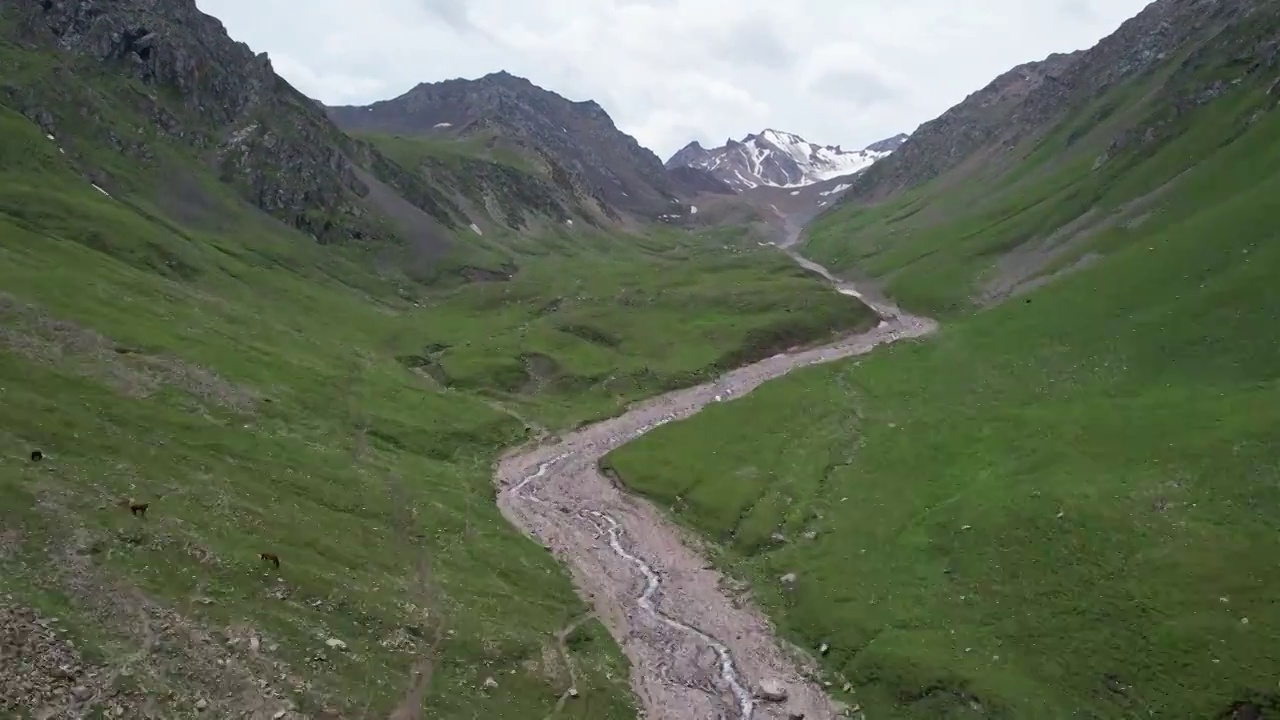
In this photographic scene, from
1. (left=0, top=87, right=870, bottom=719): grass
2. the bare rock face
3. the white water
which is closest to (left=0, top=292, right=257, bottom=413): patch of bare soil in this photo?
(left=0, top=87, right=870, bottom=719): grass

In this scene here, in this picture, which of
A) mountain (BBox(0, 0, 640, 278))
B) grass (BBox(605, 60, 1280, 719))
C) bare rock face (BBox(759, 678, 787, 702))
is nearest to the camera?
grass (BBox(605, 60, 1280, 719))

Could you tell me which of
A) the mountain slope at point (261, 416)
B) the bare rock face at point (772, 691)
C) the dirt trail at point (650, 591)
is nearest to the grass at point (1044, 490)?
the dirt trail at point (650, 591)

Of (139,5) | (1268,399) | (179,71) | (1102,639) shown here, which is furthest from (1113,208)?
(139,5)

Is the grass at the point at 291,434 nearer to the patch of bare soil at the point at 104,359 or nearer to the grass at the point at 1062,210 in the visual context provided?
the patch of bare soil at the point at 104,359

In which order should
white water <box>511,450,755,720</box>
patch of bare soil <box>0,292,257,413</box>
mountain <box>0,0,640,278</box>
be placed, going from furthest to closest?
mountain <box>0,0,640,278</box>
patch of bare soil <box>0,292,257,413</box>
white water <box>511,450,755,720</box>

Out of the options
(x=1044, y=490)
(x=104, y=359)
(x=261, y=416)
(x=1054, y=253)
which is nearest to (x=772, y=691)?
(x=1044, y=490)

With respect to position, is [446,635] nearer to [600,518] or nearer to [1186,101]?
[600,518]

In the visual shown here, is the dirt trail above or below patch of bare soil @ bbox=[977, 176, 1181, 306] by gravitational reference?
below

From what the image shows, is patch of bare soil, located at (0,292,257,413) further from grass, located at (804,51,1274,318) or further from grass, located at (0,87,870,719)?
grass, located at (804,51,1274,318)
